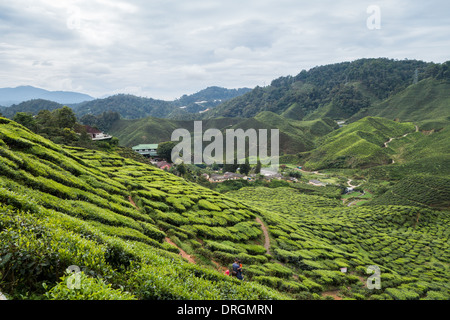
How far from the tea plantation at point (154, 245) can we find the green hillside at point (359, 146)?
79459 mm

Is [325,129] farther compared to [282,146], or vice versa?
→ [325,129]

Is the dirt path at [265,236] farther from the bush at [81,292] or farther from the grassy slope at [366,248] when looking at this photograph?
the bush at [81,292]

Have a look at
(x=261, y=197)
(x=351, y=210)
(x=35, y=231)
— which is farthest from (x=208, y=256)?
(x=351, y=210)

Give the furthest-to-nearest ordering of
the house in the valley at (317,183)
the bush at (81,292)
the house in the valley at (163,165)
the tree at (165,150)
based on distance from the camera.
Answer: the house in the valley at (317,183)
the tree at (165,150)
the house in the valley at (163,165)
the bush at (81,292)

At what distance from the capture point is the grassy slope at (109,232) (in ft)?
21.3

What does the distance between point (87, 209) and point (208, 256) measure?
830 centimetres

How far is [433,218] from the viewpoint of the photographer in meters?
57.9

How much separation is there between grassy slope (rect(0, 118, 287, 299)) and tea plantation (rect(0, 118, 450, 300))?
0.14 feet

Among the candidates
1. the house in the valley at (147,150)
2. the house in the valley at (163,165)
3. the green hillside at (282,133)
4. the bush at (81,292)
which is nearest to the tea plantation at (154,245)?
the bush at (81,292)

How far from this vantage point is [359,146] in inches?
4936

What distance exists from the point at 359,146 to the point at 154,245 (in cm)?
13520

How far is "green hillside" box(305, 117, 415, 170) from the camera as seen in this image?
4584 inches

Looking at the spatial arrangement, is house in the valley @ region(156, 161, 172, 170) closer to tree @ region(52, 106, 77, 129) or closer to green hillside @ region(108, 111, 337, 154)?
tree @ region(52, 106, 77, 129)
